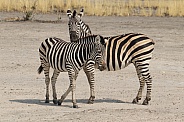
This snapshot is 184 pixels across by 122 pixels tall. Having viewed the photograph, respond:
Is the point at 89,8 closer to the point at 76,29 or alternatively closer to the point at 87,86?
the point at 87,86

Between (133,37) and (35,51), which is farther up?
(133,37)

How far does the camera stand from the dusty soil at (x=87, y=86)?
42.1 feet

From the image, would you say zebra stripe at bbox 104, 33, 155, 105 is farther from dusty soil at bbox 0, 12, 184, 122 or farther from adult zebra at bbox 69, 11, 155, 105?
dusty soil at bbox 0, 12, 184, 122

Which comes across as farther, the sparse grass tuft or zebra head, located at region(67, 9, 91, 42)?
the sparse grass tuft

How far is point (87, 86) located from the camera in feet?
54.9

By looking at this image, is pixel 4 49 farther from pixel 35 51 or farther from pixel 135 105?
pixel 135 105

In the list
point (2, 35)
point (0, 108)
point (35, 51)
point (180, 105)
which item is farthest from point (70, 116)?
point (2, 35)

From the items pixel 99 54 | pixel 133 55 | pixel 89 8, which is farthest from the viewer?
pixel 89 8

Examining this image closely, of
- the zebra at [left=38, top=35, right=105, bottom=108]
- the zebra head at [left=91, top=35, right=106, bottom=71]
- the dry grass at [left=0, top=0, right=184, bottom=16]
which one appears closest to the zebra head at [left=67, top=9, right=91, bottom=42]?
the zebra at [left=38, top=35, right=105, bottom=108]

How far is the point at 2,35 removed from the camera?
89.1ft

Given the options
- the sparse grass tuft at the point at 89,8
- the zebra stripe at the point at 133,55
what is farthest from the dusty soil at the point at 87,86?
the sparse grass tuft at the point at 89,8

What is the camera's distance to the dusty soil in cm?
1282

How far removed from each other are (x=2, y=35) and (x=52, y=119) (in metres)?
15.3

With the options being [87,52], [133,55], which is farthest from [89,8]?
[87,52]
